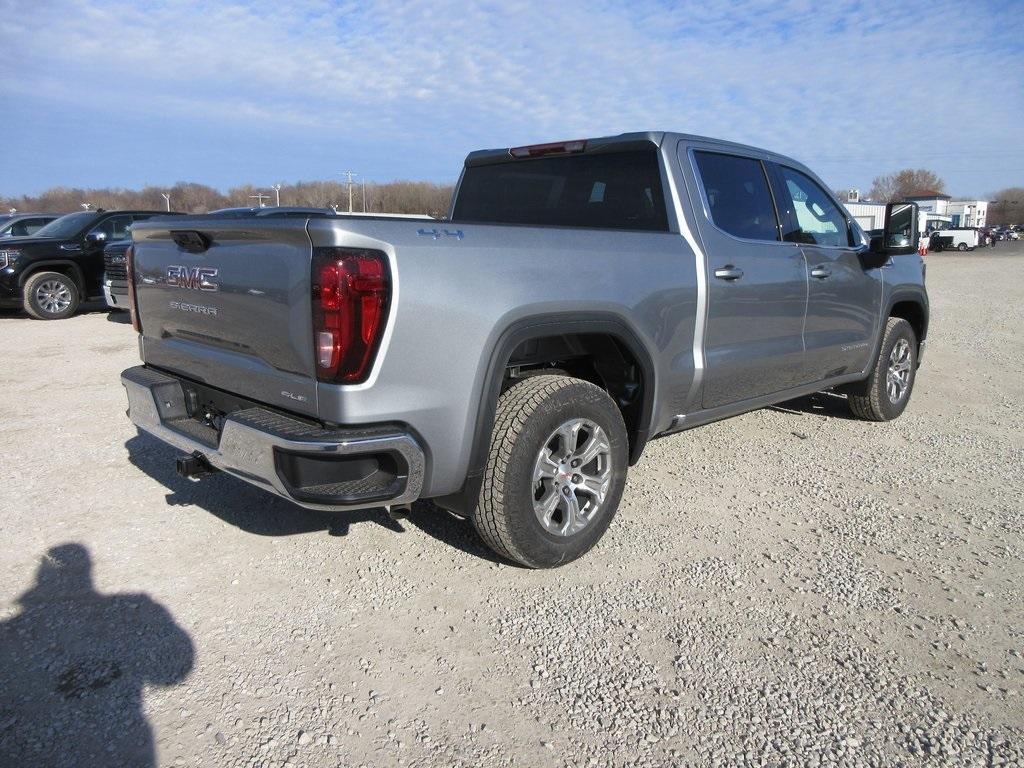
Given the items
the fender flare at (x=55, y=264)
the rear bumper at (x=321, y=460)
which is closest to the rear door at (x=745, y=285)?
the rear bumper at (x=321, y=460)

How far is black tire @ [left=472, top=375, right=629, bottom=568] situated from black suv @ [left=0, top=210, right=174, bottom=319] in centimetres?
1029

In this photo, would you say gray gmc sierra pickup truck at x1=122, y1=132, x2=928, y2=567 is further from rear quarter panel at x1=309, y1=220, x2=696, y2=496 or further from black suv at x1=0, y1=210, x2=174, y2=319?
black suv at x1=0, y1=210, x2=174, y2=319

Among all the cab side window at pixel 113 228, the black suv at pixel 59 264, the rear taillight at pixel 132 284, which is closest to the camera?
the rear taillight at pixel 132 284

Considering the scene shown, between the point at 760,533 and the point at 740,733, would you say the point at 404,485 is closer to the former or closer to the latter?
the point at 740,733

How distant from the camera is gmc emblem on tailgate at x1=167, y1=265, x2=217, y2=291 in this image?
117 inches

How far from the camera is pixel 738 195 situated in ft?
13.7

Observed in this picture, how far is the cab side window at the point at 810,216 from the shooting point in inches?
178

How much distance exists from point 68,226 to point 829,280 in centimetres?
1154

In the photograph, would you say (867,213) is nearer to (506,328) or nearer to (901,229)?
(901,229)

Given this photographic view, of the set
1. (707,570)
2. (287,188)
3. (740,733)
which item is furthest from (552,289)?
(287,188)

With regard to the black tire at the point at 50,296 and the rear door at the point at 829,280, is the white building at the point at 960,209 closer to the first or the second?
the black tire at the point at 50,296

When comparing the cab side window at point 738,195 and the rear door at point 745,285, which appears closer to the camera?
the rear door at point 745,285

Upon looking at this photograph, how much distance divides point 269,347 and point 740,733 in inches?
80.0

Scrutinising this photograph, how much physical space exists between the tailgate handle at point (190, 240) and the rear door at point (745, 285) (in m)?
2.33
